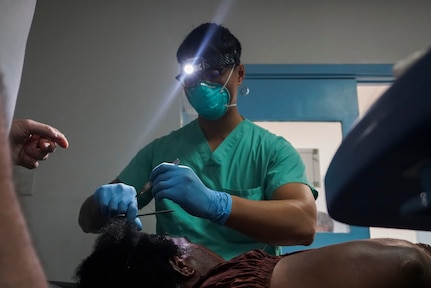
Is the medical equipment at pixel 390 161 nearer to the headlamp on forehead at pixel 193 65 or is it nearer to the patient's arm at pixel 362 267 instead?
the patient's arm at pixel 362 267

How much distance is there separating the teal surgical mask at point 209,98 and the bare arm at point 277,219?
0.35 meters

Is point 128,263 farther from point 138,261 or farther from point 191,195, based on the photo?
point 191,195

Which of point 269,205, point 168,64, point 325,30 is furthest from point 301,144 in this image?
point 269,205

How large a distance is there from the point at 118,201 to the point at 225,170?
37 centimetres

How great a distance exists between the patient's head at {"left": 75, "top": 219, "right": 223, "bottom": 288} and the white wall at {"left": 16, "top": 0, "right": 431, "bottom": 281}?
0.89m

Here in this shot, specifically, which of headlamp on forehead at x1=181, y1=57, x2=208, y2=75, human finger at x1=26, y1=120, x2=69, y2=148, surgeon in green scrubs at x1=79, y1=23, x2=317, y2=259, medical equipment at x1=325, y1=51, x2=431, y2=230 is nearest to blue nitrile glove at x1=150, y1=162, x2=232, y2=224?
surgeon in green scrubs at x1=79, y1=23, x2=317, y2=259

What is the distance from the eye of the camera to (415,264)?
0.67 metres

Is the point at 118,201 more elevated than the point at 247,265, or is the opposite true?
the point at 118,201

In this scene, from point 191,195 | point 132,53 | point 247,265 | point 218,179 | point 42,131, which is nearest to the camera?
point 247,265

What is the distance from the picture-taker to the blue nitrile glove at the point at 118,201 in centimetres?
109

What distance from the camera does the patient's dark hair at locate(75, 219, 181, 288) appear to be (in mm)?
869

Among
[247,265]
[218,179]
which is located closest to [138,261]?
[247,265]

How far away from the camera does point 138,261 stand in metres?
0.90

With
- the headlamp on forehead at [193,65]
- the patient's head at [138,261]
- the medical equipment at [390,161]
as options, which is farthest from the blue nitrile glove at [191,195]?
the medical equipment at [390,161]
